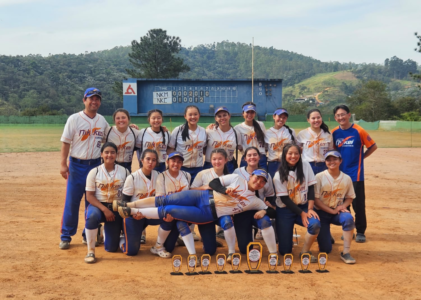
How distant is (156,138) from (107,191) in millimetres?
1075

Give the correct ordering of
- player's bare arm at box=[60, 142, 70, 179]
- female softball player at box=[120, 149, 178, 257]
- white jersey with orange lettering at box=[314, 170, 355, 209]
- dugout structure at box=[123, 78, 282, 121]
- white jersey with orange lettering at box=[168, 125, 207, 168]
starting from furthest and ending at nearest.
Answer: dugout structure at box=[123, 78, 282, 121], white jersey with orange lettering at box=[168, 125, 207, 168], player's bare arm at box=[60, 142, 70, 179], white jersey with orange lettering at box=[314, 170, 355, 209], female softball player at box=[120, 149, 178, 257]

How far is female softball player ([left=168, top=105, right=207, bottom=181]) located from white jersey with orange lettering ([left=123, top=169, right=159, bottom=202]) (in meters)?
0.80

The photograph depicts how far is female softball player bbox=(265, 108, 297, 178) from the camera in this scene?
6273 millimetres

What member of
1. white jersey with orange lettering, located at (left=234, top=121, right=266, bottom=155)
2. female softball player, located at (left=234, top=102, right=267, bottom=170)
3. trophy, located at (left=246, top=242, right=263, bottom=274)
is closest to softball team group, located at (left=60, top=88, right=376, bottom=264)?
female softball player, located at (left=234, top=102, right=267, bottom=170)

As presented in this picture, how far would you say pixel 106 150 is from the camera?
5531mm

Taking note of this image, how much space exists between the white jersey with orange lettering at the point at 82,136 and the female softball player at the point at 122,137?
226 millimetres

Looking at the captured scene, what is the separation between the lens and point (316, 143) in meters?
6.22

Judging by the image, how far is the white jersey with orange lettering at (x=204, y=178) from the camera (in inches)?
223

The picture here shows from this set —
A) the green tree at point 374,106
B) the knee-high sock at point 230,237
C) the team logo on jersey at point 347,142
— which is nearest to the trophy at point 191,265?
the knee-high sock at point 230,237

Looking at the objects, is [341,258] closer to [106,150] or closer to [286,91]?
[106,150]

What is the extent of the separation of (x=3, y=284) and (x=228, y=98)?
107 feet

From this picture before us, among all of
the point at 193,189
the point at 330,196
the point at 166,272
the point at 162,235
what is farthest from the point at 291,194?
the point at 166,272

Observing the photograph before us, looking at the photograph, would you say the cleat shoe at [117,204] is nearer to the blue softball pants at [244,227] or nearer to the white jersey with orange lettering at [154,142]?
the white jersey with orange lettering at [154,142]

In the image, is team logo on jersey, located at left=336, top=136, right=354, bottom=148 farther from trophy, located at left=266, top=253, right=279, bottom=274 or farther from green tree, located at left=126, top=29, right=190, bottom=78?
green tree, located at left=126, top=29, right=190, bottom=78
